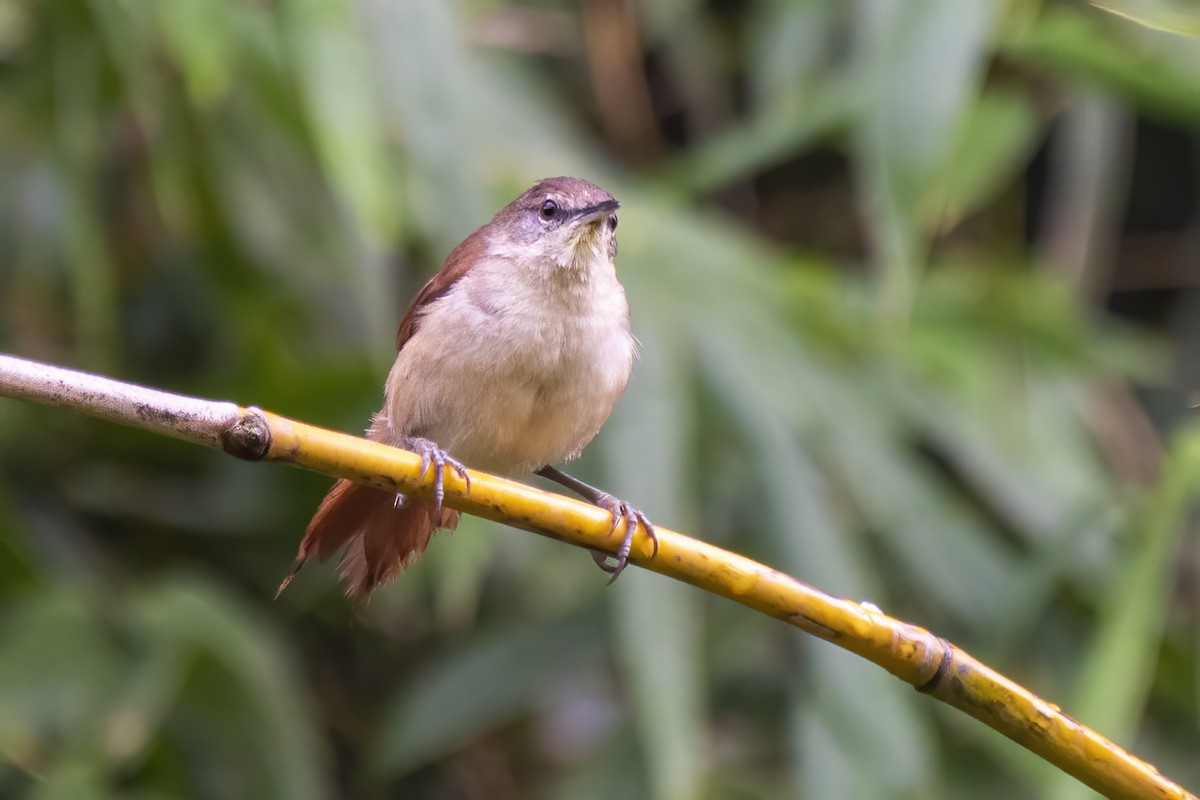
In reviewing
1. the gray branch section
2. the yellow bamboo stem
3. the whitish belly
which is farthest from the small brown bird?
the gray branch section

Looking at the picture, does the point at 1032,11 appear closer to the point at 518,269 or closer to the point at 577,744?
the point at 518,269

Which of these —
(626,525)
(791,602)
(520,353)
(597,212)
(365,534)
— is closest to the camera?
(791,602)

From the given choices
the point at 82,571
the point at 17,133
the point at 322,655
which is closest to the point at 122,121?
the point at 17,133

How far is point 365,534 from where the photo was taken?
180 centimetres

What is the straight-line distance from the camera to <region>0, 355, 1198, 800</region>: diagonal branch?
4.14ft

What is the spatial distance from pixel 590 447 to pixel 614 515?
1829mm

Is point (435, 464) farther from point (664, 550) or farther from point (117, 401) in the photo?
point (117, 401)

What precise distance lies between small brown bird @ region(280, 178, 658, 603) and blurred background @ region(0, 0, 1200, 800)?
53cm

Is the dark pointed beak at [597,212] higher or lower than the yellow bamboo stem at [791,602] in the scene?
higher

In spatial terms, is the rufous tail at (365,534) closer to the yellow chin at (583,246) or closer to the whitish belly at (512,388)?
the whitish belly at (512,388)

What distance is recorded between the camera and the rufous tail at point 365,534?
1737 millimetres

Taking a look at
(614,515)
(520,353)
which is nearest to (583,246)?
(520,353)

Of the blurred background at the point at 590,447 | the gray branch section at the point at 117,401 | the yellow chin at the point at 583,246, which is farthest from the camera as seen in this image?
the blurred background at the point at 590,447

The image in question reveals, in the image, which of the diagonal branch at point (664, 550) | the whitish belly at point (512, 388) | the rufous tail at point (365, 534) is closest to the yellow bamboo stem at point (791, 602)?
the diagonal branch at point (664, 550)
